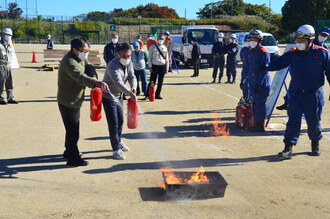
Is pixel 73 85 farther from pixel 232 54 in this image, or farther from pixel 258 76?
pixel 232 54

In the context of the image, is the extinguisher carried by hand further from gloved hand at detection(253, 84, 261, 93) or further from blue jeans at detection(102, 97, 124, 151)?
blue jeans at detection(102, 97, 124, 151)

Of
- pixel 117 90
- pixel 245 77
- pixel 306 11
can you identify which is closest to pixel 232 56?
pixel 245 77

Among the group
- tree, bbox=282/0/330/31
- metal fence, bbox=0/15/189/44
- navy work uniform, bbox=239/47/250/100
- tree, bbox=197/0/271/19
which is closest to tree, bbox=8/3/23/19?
metal fence, bbox=0/15/189/44

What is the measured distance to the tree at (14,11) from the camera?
7862 cm

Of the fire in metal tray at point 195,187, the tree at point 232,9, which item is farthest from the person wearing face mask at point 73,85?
the tree at point 232,9

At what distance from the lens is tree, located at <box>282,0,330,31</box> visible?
54.3 meters

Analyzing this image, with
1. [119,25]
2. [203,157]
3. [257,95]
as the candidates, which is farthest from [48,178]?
[119,25]

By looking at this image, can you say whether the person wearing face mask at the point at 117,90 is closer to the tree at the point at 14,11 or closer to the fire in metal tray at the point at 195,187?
the fire in metal tray at the point at 195,187

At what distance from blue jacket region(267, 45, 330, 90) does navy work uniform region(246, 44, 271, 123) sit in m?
1.52

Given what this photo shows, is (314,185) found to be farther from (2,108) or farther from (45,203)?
(2,108)

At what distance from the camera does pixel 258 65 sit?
7.95 meters

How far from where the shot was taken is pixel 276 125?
8984 millimetres

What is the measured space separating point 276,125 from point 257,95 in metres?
1.29

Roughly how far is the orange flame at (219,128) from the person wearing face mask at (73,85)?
10.7 feet
